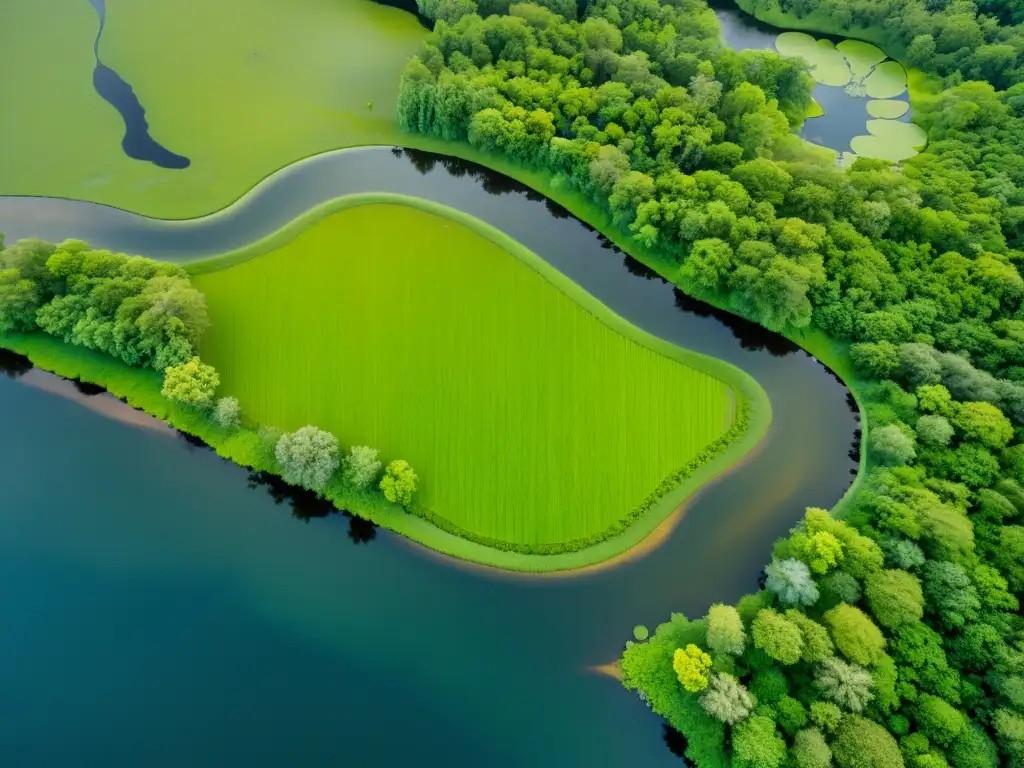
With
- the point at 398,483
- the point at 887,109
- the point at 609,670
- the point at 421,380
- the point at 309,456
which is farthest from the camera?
the point at 887,109

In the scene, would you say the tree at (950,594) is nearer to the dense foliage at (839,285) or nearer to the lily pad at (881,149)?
the dense foliage at (839,285)

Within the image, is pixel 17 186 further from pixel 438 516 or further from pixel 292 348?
pixel 438 516

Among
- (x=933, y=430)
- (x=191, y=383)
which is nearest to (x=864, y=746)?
(x=933, y=430)

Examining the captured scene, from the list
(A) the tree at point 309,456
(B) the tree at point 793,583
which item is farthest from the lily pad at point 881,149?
(A) the tree at point 309,456

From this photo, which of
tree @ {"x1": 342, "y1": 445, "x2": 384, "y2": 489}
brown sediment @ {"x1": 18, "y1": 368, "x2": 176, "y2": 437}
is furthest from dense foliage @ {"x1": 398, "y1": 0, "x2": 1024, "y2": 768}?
brown sediment @ {"x1": 18, "y1": 368, "x2": 176, "y2": 437}

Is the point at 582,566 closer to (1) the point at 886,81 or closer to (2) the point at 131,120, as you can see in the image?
(2) the point at 131,120

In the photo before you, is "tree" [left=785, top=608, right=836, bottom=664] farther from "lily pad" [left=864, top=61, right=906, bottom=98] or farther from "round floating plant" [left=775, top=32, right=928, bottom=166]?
"lily pad" [left=864, top=61, right=906, bottom=98]

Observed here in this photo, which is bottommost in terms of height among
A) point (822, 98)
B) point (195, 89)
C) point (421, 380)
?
point (421, 380)
